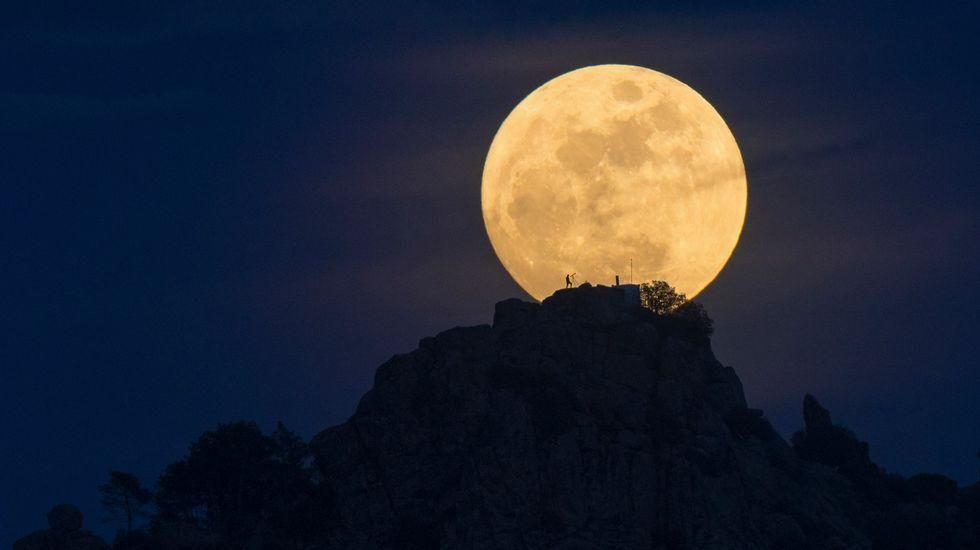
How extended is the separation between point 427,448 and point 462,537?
42.6ft

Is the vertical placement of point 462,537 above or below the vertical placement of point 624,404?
below

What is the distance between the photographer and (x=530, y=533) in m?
189

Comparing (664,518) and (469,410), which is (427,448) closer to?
(469,410)

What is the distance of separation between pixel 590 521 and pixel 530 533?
217 inches

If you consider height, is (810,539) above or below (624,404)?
below

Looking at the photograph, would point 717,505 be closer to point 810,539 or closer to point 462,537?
point 810,539

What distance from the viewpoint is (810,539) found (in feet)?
650

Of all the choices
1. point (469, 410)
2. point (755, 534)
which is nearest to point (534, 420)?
point (469, 410)

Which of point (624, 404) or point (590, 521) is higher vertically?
point (624, 404)

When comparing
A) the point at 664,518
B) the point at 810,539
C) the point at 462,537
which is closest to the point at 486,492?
the point at 462,537

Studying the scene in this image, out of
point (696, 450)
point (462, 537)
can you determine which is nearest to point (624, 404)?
point (696, 450)

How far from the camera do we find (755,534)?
641 feet

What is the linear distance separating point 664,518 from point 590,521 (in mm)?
7544

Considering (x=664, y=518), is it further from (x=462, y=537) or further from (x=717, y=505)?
(x=462, y=537)
